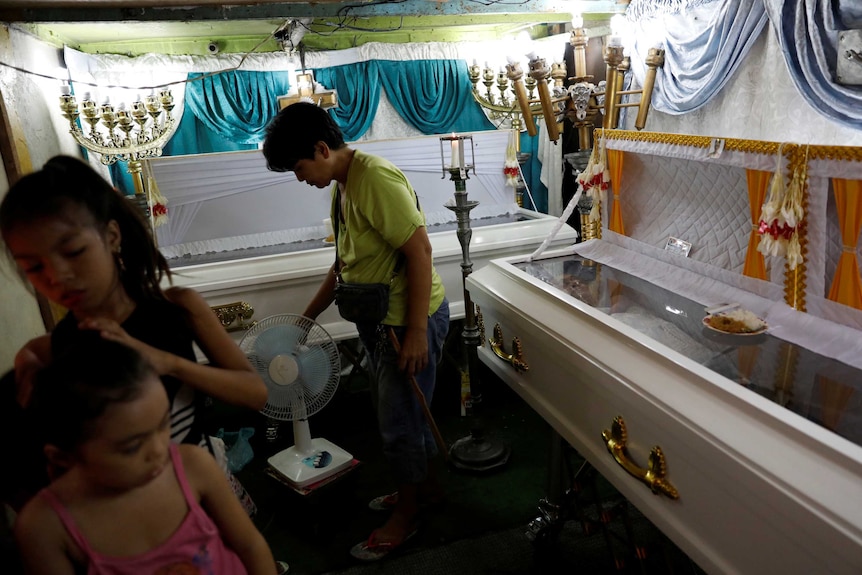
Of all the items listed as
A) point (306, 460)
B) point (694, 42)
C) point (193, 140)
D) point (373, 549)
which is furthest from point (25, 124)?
point (694, 42)

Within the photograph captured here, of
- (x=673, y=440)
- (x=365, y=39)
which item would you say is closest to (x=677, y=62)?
(x=673, y=440)

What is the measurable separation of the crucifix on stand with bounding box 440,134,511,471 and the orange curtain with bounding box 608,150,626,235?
543 mm

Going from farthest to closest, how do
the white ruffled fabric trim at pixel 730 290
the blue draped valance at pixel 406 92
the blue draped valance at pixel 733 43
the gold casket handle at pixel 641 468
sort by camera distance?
the blue draped valance at pixel 406 92
the blue draped valance at pixel 733 43
the white ruffled fabric trim at pixel 730 290
the gold casket handle at pixel 641 468

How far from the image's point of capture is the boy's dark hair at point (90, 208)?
856mm

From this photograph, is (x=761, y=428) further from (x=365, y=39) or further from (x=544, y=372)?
(x=365, y=39)

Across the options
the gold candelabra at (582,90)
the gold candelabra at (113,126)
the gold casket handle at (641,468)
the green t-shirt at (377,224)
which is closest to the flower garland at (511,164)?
the gold candelabra at (582,90)

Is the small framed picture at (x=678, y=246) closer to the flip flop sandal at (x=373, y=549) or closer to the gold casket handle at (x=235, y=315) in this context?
the flip flop sandal at (x=373, y=549)

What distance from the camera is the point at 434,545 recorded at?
2.30m

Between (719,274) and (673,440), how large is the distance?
802mm

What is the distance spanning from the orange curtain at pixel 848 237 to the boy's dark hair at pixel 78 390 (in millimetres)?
1486

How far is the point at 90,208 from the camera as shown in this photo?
0.90 m

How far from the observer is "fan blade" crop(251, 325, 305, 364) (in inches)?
83.4

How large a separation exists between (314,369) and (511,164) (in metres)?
1.82

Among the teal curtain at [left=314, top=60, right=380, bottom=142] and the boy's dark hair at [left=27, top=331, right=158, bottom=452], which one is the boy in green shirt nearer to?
the boy's dark hair at [left=27, top=331, right=158, bottom=452]
